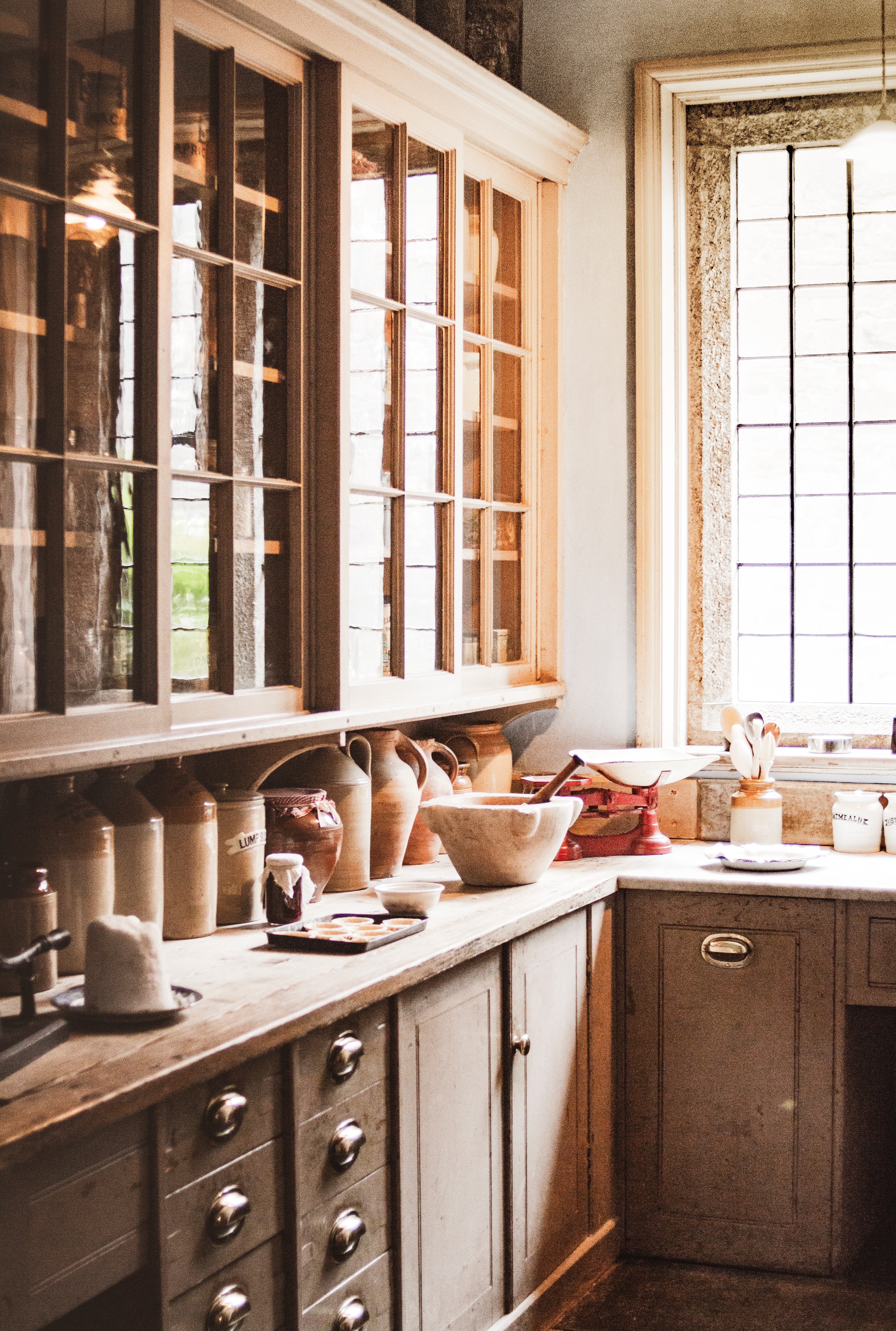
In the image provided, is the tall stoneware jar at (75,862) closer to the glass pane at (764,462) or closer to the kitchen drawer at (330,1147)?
the kitchen drawer at (330,1147)

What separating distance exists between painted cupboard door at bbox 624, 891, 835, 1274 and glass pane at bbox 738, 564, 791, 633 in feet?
3.63

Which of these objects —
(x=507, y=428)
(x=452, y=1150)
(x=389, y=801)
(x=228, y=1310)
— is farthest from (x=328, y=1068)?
(x=507, y=428)

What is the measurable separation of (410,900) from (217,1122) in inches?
34.9

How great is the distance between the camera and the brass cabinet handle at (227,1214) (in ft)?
6.46

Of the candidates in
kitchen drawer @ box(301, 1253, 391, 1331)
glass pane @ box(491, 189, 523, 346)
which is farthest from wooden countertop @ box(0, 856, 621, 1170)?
glass pane @ box(491, 189, 523, 346)

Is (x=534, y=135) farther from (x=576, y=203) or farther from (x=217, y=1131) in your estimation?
(x=217, y=1131)

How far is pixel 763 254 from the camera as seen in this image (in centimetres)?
421

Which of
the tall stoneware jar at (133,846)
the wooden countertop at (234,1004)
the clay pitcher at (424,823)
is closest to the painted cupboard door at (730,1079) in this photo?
the wooden countertop at (234,1004)

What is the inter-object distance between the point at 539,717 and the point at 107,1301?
100 inches

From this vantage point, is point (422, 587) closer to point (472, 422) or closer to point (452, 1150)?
point (472, 422)

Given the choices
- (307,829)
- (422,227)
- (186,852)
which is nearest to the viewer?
→ (186,852)

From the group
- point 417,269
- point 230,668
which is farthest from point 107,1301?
point 417,269

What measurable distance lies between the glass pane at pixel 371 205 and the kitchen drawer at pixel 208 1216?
6.00ft

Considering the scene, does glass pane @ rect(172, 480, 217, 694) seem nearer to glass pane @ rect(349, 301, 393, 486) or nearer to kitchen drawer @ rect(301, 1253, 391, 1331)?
glass pane @ rect(349, 301, 393, 486)
